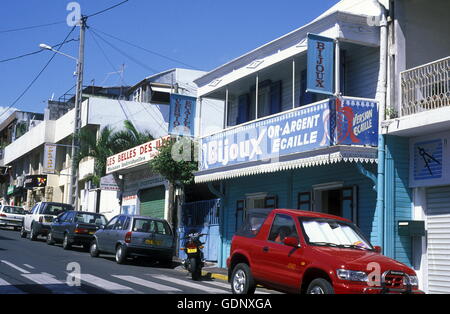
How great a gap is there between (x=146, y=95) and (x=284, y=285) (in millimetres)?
29400

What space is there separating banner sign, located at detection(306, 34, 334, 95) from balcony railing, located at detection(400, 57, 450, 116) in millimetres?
1723

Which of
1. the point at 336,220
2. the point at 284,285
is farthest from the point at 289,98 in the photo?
the point at 284,285

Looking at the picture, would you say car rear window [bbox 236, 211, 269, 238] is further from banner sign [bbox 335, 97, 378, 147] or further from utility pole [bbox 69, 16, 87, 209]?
utility pole [bbox 69, 16, 87, 209]

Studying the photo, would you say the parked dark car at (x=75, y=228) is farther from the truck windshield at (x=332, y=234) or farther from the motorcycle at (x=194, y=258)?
the truck windshield at (x=332, y=234)

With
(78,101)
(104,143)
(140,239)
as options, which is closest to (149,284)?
(140,239)

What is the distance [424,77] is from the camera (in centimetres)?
1353

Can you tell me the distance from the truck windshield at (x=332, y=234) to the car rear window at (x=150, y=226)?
874 cm

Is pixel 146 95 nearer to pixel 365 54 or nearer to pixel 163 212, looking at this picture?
pixel 163 212

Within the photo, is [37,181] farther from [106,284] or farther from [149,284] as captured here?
[106,284]

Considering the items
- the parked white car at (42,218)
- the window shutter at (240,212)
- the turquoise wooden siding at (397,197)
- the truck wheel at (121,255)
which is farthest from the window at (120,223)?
the turquoise wooden siding at (397,197)

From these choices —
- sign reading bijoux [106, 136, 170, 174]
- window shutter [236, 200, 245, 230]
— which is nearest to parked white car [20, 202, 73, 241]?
sign reading bijoux [106, 136, 170, 174]

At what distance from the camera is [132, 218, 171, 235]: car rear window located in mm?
18359

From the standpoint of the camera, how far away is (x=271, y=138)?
16.2 metres

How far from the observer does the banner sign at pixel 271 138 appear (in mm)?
14191
